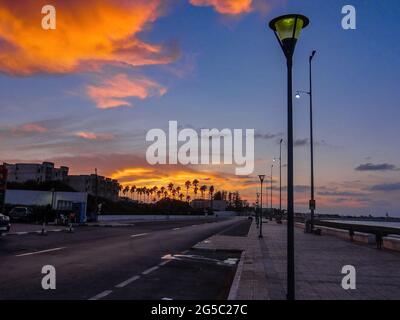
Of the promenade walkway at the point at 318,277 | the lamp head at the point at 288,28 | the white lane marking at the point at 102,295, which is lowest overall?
the white lane marking at the point at 102,295

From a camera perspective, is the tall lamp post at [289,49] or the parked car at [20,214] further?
the parked car at [20,214]

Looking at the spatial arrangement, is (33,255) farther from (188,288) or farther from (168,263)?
(188,288)

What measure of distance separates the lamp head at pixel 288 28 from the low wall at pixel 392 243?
16.9 metres

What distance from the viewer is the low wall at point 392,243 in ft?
69.8

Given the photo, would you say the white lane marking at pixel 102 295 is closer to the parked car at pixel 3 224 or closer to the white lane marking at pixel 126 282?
the white lane marking at pixel 126 282

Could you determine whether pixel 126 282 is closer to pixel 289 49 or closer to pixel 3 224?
pixel 289 49

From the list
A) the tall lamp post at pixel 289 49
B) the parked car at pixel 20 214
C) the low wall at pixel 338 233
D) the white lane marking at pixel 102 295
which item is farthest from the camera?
the parked car at pixel 20 214

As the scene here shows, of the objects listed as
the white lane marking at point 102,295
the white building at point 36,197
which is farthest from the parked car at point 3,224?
the white building at point 36,197

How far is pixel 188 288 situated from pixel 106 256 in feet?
23.1

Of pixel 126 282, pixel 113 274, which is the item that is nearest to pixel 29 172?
pixel 113 274

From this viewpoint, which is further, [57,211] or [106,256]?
[57,211]

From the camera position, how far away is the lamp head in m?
7.47

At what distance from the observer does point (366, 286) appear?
1072 centimetres
